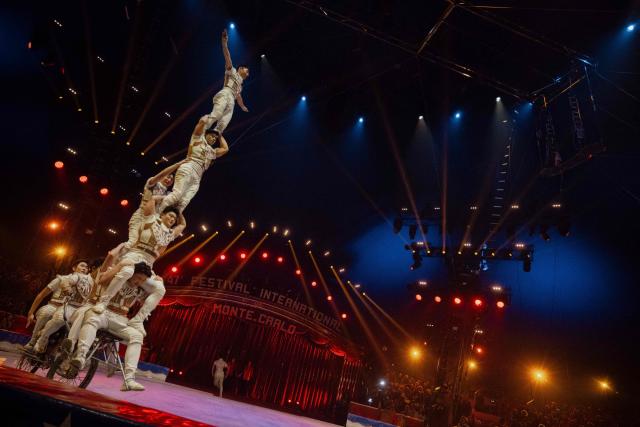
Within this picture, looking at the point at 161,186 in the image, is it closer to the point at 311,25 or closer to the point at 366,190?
the point at 311,25

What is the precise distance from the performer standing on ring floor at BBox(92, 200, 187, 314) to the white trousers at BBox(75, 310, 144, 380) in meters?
0.13

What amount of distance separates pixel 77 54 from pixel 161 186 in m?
9.84

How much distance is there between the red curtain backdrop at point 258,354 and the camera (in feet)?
44.9

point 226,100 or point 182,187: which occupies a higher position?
point 226,100

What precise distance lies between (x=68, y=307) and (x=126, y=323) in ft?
4.80

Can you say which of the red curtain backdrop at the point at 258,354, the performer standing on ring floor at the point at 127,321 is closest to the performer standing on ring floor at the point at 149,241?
the performer standing on ring floor at the point at 127,321

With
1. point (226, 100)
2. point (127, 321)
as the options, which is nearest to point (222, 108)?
point (226, 100)

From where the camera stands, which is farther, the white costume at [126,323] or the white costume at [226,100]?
the white costume at [226,100]

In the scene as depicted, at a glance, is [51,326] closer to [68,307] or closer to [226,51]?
[68,307]

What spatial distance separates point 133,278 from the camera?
12.2 feet

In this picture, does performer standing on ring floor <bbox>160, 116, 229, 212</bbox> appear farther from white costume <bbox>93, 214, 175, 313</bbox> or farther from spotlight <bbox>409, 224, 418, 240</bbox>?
spotlight <bbox>409, 224, 418, 240</bbox>

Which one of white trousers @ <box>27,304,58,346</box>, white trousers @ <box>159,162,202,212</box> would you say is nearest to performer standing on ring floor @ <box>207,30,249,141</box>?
white trousers @ <box>159,162,202,212</box>

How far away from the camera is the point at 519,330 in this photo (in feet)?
53.4

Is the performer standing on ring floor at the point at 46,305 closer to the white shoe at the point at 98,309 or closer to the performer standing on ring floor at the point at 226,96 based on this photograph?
the white shoe at the point at 98,309
